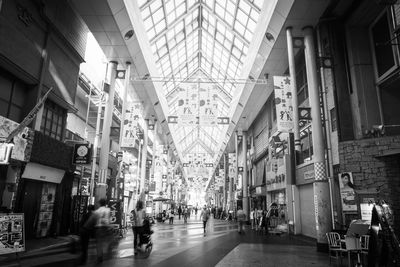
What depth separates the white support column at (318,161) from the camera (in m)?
9.90

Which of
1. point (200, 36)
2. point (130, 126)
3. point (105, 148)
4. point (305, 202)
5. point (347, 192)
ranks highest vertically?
point (200, 36)

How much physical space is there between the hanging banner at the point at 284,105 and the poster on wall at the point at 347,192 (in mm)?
2919

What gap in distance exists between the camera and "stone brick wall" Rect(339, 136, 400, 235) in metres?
9.29

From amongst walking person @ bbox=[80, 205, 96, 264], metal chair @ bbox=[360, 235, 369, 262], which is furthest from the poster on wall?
walking person @ bbox=[80, 205, 96, 264]

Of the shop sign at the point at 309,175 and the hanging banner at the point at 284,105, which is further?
the hanging banner at the point at 284,105

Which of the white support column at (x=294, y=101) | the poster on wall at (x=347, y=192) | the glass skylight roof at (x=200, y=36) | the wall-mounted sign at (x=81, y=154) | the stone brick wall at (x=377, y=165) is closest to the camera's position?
the stone brick wall at (x=377, y=165)

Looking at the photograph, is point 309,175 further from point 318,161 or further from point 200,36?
point 200,36

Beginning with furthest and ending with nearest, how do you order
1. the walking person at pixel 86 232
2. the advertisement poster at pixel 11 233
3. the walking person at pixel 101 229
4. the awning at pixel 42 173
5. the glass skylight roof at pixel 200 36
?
the glass skylight roof at pixel 200 36 < the awning at pixel 42 173 < the walking person at pixel 86 232 < the walking person at pixel 101 229 < the advertisement poster at pixel 11 233

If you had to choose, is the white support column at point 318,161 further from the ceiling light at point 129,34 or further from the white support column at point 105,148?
the white support column at point 105,148

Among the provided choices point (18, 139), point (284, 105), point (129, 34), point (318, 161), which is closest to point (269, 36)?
point (284, 105)

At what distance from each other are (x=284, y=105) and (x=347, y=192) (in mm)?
4135

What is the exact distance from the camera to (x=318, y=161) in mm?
10289

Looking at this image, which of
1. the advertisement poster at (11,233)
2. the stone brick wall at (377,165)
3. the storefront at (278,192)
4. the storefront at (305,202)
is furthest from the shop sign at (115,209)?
the stone brick wall at (377,165)

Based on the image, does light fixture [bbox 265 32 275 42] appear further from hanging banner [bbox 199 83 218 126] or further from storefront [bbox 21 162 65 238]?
storefront [bbox 21 162 65 238]
